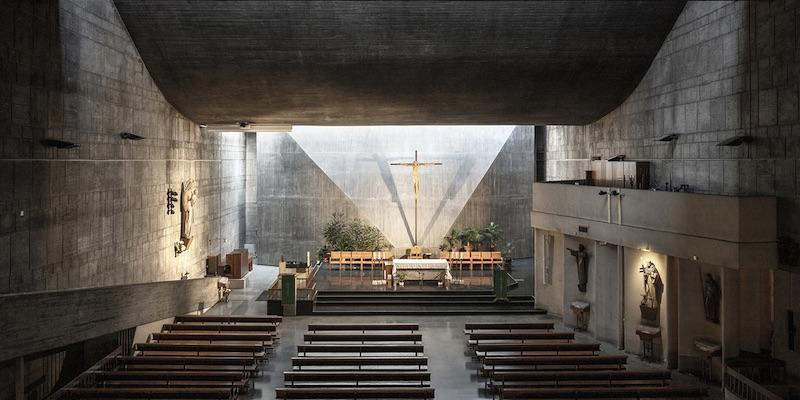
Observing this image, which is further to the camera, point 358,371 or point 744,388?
point 358,371

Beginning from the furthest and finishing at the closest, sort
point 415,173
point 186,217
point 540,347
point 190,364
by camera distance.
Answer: point 415,173 < point 186,217 < point 540,347 < point 190,364

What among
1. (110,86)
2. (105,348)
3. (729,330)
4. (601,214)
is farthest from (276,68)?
(729,330)

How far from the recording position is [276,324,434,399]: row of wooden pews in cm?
941

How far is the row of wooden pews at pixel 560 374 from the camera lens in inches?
365

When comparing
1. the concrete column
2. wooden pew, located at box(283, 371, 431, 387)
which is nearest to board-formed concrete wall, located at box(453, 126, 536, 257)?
wooden pew, located at box(283, 371, 431, 387)

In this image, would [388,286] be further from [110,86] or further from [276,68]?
[110,86]

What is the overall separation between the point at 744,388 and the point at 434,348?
575cm

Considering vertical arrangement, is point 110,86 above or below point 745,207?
above

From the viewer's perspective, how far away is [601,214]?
13719mm

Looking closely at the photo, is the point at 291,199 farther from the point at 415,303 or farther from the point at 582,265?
the point at 582,265

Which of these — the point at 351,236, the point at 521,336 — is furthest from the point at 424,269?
the point at 521,336

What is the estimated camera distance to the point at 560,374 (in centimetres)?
1006

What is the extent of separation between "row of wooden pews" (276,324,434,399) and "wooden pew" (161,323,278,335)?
0.91 metres

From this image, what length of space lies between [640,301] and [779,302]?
11.7 ft
